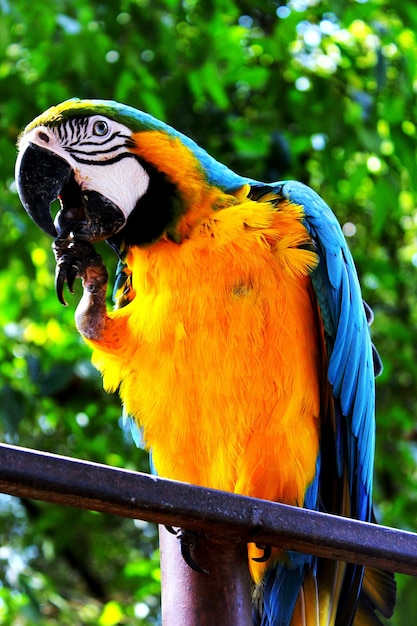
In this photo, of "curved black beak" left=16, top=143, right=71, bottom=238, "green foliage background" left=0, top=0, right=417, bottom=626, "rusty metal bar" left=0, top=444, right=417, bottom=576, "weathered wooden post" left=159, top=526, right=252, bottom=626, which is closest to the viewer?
"rusty metal bar" left=0, top=444, right=417, bottom=576

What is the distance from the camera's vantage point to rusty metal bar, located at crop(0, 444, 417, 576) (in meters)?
0.88

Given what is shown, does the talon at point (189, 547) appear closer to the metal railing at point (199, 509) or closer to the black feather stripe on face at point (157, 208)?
the metal railing at point (199, 509)

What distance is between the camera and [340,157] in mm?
→ 3699

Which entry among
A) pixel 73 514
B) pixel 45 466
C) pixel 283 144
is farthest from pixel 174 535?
pixel 73 514

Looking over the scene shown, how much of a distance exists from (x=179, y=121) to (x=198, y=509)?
9.33ft

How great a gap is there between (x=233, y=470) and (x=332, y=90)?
2.11 metres

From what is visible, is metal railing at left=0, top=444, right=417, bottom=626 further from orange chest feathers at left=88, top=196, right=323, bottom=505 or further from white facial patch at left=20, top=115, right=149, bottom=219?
white facial patch at left=20, top=115, right=149, bottom=219

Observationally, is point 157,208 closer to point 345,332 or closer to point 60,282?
point 60,282

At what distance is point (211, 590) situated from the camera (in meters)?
1.09

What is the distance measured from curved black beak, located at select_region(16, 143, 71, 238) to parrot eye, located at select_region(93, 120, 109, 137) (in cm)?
10

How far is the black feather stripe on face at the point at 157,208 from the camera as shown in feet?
6.33

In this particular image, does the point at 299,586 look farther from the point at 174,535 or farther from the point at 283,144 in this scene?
the point at 283,144

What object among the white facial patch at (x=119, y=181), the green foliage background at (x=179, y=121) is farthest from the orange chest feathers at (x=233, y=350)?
the green foliage background at (x=179, y=121)

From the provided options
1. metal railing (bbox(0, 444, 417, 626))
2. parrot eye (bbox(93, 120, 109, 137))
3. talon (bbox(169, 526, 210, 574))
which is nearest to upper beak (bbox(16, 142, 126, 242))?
parrot eye (bbox(93, 120, 109, 137))
